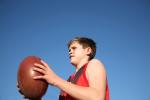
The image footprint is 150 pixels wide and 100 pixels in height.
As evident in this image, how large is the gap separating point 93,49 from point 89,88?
70 centimetres

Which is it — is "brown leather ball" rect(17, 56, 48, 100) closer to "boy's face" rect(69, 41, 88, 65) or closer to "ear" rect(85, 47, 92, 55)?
"boy's face" rect(69, 41, 88, 65)

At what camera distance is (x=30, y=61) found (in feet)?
7.48

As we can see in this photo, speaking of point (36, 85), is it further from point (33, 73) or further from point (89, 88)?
point (89, 88)

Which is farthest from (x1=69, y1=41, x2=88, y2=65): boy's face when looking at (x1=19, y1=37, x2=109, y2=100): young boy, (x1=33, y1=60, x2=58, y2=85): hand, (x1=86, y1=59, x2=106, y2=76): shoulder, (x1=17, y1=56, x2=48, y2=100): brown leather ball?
(x1=33, y1=60, x2=58, y2=85): hand

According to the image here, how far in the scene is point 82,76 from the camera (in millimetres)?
2346

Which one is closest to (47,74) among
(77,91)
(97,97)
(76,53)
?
(77,91)

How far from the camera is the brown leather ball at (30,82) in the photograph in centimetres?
218

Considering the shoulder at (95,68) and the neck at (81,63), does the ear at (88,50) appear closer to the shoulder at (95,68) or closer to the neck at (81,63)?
the neck at (81,63)

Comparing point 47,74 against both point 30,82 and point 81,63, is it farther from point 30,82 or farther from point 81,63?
point 81,63

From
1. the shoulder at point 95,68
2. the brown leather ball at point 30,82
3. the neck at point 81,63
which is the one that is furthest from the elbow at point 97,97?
the neck at point 81,63

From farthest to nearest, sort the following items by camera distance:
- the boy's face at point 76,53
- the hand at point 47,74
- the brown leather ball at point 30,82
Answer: the boy's face at point 76,53
the brown leather ball at point 30,82
the hand at point 47,74

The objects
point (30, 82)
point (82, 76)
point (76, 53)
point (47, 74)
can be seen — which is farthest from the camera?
point (76, 53)

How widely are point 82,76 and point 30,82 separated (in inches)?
16.6

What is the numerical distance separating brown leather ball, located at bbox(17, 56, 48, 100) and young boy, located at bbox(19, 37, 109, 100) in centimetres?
8
